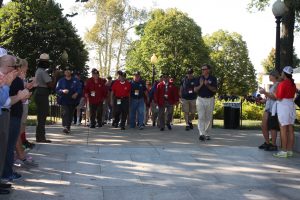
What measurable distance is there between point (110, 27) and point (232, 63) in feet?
78.9

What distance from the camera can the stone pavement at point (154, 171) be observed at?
6000mm

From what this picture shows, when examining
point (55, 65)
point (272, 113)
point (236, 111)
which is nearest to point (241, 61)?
point (55, 65)

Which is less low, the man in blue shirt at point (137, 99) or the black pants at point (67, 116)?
the man in blue shirt at point (137, 99)

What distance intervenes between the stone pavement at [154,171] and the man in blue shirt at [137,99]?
9.37 ft

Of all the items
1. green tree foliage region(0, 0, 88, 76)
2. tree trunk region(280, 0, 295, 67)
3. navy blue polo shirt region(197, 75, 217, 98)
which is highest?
green tree foliage region(0, 0, 88, 76)

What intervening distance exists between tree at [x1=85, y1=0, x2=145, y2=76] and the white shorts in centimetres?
4620

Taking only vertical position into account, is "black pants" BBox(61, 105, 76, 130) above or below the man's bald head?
below

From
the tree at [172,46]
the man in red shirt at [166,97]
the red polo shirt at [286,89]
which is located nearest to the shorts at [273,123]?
the red polo shirt at [286,89]

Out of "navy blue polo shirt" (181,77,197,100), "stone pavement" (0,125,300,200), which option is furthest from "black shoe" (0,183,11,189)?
"navy blue polo shirt" (181,77,197,100)

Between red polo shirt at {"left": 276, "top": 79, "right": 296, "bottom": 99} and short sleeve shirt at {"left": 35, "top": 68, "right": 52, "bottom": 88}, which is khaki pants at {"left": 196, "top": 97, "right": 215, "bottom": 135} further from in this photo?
short sleeve shirt at {"left": 35, "top": 68, "right": 52, "bottom": 88}

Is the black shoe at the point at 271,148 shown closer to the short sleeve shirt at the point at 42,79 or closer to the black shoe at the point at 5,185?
the short sleeve shirt at the point at 42,79

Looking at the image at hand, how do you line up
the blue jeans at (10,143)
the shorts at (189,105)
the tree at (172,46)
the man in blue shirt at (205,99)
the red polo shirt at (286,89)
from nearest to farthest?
the blue jeans at (10,143) → the red polo shirt at (286,89) → the man in blue shirt at (205,99) → the shorts at (189,105) → the tree at (172,46)

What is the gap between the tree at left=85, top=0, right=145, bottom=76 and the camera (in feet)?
178

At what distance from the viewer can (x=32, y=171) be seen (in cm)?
711
